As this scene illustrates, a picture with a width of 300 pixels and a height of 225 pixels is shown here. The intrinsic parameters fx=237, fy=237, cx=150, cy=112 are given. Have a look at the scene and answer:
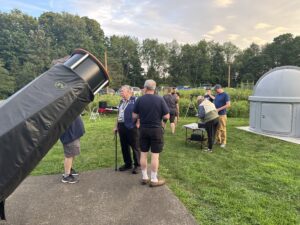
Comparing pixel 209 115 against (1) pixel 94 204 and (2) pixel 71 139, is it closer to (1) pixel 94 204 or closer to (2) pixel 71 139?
(2) pixel 71 139

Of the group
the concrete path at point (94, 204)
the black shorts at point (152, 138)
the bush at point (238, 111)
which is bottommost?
the concrete path at point (94, 204)

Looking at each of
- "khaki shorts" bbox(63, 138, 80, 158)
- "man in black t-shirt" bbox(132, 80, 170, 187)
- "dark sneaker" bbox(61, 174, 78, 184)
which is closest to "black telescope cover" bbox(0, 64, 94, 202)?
"man in black t-shirt" bbox(132, 80, 170, 187)

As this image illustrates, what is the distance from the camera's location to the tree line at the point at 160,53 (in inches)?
2148

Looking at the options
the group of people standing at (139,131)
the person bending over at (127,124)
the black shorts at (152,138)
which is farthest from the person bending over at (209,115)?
the black shorts at (152,138)

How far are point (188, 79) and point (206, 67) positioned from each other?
565 cm

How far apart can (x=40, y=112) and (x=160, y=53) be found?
63.1 m

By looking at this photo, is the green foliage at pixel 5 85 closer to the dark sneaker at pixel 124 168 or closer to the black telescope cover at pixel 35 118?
the dark sneaker at pixel 124 168

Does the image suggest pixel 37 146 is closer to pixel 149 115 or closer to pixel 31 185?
pixel 149 115

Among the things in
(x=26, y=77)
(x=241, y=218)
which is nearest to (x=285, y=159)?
(x=241, y=218)

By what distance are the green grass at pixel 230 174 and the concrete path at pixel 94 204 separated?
36cm

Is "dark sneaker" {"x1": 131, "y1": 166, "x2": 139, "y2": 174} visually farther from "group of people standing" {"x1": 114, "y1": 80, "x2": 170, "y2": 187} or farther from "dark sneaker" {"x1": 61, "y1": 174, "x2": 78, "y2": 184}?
"dark sneaker" {"x1": 61, "y1": 174, "x2": 78, "y2": 184}

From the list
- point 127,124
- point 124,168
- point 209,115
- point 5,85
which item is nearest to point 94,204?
point 124,168

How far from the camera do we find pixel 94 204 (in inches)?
142

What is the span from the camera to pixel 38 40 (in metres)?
50.7
